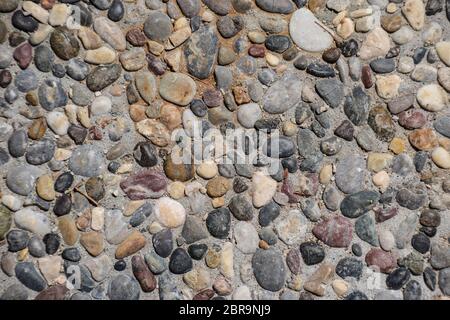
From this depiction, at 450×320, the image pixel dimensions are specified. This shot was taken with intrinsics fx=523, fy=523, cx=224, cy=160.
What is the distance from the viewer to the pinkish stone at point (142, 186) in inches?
45.8

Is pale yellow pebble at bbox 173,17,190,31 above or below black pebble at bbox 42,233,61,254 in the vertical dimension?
above

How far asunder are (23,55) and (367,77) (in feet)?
2.54

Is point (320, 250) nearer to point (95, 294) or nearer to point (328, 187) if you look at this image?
point (328, 187)

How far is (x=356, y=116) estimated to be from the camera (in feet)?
3.87

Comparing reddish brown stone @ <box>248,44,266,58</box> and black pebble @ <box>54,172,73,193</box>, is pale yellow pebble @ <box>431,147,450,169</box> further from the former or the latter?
black pebble @ <box>54,172,73,193</box>

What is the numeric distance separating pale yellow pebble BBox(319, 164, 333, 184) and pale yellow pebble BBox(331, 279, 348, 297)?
0.22m

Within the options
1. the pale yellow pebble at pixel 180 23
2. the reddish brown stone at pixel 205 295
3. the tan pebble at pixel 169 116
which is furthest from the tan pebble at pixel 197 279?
the pale yellow pebble at pixel 180 23

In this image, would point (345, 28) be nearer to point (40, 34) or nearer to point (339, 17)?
point (339, 17)

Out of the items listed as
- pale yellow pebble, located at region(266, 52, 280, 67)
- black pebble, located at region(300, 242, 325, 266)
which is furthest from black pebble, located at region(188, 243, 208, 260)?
pale yellow pebble, located at region(266, 52, 280, 67)

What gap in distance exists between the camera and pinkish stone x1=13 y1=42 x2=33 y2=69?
45.7 inches

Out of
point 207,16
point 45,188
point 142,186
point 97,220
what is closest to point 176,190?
point 142,186
